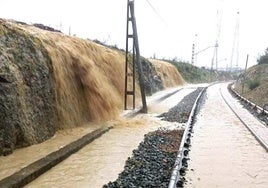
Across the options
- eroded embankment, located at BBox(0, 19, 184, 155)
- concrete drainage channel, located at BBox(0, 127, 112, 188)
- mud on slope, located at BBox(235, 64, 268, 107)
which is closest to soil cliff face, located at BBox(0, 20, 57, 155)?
eroded embankment, located at BBox(0, 19, 184, 155)

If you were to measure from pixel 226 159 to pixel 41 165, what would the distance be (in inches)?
173

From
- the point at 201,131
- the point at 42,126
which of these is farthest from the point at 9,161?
the point at 201,131

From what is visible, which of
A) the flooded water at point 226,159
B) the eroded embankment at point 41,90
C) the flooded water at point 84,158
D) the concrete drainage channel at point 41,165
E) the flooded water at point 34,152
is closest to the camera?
the concrete drainage channel at point 41,165

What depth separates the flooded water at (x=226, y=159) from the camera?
8102 millimetres

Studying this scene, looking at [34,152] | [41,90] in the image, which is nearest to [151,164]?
[34,152]

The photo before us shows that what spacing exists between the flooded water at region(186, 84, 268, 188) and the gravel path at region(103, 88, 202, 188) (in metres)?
0.51

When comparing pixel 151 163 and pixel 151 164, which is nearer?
pixel 151 164

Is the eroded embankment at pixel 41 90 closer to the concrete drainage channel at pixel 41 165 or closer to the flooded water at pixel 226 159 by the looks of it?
the concrete drainage channel at pixel 41 165

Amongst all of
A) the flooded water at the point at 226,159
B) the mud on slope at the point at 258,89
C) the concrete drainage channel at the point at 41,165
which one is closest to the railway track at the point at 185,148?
the flooded water at the point at 226,159

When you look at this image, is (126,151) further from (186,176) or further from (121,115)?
(121,115)

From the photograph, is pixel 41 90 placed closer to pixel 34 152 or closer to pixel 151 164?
pixel 34 152

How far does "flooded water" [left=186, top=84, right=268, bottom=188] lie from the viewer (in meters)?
8.10

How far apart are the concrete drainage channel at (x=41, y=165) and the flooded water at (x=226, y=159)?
3.03m

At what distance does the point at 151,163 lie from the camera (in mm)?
9273
